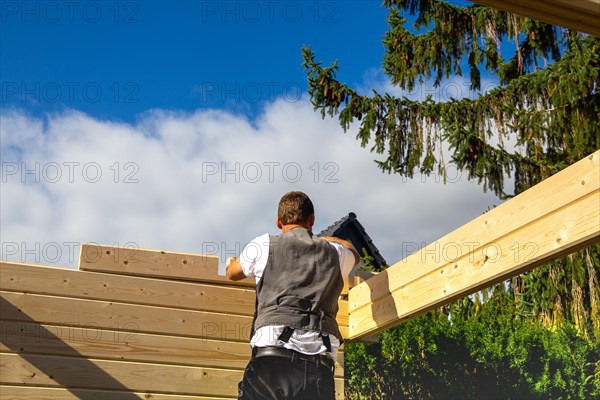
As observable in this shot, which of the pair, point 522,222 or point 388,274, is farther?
point 388,274

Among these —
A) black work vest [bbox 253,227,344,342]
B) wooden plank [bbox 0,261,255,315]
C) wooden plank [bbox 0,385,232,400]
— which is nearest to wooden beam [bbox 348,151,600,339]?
black work vest [bbox 253,227,344,342]

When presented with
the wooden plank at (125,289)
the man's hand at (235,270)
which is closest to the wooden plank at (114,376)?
the wooden plank at (125,289)

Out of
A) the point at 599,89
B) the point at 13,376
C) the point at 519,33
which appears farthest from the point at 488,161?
the point at 13,376

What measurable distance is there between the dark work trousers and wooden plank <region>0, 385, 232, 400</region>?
39.8 inches

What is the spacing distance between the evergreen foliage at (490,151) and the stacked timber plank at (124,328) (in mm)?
3274

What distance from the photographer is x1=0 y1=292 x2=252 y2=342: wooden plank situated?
4.63m

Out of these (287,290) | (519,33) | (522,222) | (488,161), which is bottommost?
(287,290)

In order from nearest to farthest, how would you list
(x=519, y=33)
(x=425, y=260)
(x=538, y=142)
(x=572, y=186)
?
(x=572, y=186), (x=425, y=260), (x=538, y=142), (x=519, y=33)

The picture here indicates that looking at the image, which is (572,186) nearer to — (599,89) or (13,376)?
(13,376)

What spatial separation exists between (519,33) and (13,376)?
1004 cm

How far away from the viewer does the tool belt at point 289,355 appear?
3.93m

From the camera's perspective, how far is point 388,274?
506 centimetres

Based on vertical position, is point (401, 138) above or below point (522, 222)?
above

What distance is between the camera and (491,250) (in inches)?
162
